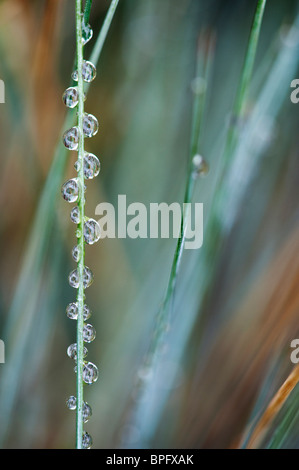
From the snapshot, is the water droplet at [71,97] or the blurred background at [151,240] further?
the blurred background at [151,240]

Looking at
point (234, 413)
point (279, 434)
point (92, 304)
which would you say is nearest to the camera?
point (279, 434)

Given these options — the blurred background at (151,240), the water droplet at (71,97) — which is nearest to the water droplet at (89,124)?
the water droplet at (71,97)

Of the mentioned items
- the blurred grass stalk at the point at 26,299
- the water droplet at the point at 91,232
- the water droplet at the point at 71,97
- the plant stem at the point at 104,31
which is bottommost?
the blurred grass stalk at the point at 26,299

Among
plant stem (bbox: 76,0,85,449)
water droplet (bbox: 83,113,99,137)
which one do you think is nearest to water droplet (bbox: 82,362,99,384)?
plant stem (bbox: 76,0,85,449)

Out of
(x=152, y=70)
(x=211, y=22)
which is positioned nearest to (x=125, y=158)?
(x=152, y=70)

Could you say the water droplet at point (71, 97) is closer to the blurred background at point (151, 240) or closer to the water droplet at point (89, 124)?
the water droplet at point (89, 124)

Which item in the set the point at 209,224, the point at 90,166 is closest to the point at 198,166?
the point at 209,224

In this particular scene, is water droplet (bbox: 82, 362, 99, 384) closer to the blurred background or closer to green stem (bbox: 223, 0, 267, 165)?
the blurred background

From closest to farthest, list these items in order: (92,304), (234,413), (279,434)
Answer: (279,434) → (234,413) → (92,304)
